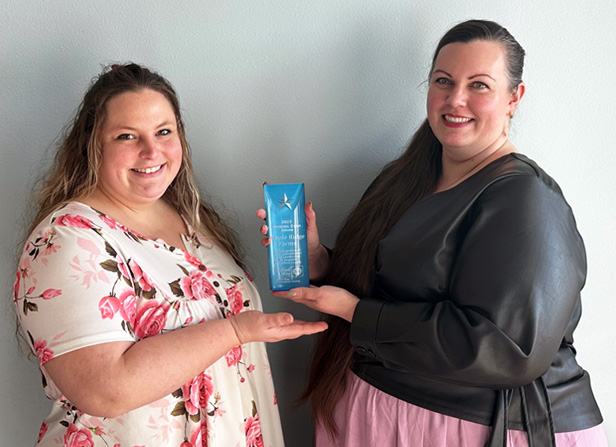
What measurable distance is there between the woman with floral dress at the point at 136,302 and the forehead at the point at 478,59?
66cm

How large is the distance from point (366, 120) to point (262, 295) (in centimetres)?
60

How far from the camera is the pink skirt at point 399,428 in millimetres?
1223

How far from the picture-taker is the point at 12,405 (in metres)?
1.67

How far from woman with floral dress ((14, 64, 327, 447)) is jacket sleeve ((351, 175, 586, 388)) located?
305mm

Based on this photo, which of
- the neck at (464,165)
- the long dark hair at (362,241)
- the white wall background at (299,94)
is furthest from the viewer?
the white wall background at (299,94)

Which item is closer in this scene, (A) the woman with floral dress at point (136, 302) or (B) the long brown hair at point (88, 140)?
(A) the woman with floral dress at point (136, 302)

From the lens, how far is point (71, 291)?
1095 millimetres

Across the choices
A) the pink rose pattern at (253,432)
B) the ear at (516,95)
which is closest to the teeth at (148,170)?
the pink rose pattern at (253,432)

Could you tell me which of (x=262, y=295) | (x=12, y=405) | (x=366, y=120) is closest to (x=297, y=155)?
(x=366, y=120)

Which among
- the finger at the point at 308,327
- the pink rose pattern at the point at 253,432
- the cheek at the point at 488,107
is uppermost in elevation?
the cheek at the point at 488,107

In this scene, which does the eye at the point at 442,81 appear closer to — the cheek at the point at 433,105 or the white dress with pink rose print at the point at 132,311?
the cheek at the point at 433,105

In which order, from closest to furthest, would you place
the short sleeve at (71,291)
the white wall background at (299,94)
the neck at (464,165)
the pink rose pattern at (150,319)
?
the short sleeve at (71,291)
the pink rose pattern at (150,319)
the neck at (464,165)
the white wall background at (299,94)

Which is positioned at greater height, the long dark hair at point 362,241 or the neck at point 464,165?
the neck at point 464,165

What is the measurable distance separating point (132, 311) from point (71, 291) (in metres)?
0.13
